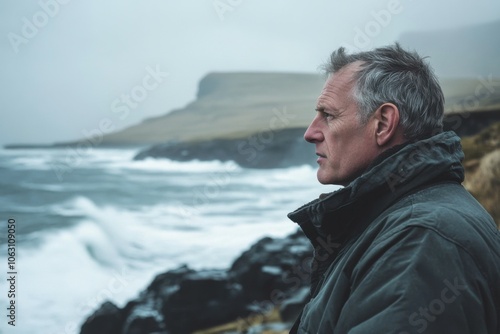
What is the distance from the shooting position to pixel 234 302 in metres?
3.92

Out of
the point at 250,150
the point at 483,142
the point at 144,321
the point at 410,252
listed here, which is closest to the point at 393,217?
the point at 410,252

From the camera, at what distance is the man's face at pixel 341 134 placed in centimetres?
112

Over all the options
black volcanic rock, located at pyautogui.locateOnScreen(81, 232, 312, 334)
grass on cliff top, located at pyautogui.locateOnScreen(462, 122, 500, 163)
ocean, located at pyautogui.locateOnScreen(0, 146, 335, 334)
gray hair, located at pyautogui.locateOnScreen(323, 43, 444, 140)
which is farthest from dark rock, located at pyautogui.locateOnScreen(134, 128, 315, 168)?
gray hair, located at pyautogui.locateOnScreen(323, 43, 444, 140)

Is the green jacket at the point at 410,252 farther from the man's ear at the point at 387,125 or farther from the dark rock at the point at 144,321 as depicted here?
the dark rock at the point at 144,321

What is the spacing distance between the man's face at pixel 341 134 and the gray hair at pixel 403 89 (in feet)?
0.07

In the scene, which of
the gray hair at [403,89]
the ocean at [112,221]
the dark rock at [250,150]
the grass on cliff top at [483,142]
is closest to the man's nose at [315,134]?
the gray hair at [403,89]

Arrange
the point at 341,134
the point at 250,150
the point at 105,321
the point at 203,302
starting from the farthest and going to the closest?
the point at 250,150
the point at 203,302
the point at 105,321
the point at 341,134

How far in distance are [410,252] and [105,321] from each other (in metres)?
3.07

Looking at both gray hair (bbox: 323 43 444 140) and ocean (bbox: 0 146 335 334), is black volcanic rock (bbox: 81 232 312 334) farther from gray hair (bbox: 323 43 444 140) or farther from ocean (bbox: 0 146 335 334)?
gray hair (bbox: 323 43 444 140)

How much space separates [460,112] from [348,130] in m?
3.59

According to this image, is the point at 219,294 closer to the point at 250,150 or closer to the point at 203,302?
the point at 203,302

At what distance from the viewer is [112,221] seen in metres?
3.62

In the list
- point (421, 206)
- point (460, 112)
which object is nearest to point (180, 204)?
point (460, 112)

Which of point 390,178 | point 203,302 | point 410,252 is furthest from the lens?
point 203,302
